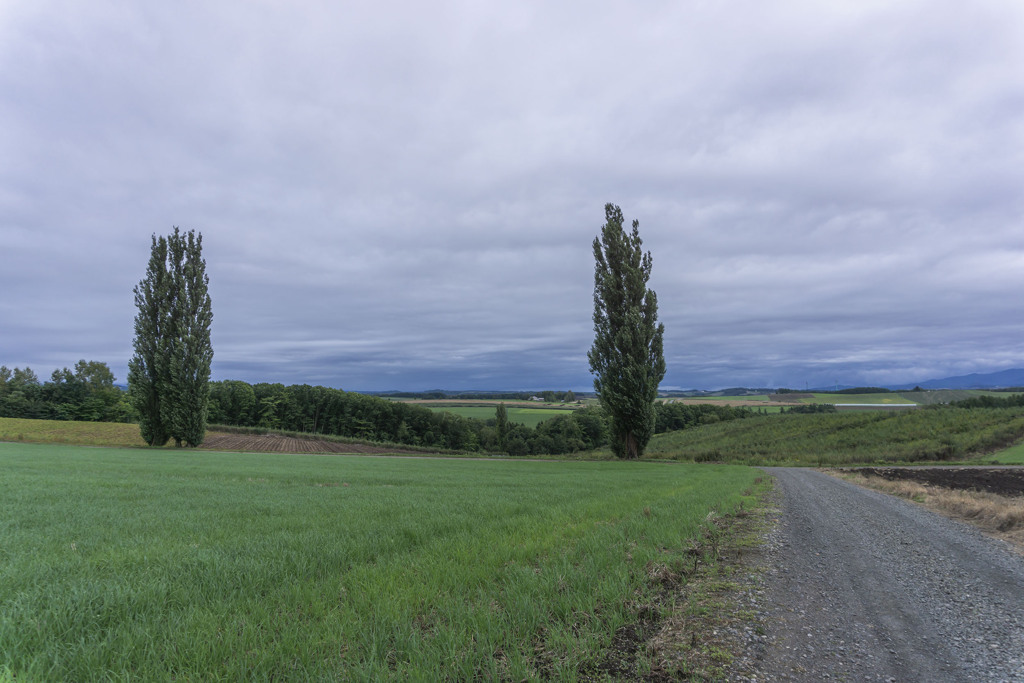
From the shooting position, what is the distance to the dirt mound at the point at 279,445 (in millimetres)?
49953

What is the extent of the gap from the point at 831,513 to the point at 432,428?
92.1m

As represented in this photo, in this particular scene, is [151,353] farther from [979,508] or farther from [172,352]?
[979,508]

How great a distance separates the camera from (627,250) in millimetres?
36375

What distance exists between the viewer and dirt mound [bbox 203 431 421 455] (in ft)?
164

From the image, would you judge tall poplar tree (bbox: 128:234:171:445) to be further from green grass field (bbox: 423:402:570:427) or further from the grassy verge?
green grass field (bbox: 423:402:570:427)

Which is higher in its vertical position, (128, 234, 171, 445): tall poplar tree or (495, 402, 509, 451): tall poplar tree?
(128, 234, 171, 445): tall poplar tree

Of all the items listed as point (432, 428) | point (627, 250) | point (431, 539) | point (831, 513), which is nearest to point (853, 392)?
point (432, 428)

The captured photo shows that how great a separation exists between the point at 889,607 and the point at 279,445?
201ft

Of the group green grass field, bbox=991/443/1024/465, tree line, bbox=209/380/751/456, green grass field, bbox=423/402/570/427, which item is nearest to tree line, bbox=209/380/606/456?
tree line, bbox=209/380/751/456

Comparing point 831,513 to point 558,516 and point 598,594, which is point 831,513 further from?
point 598,594

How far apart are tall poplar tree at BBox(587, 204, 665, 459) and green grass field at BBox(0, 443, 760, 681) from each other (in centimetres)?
2624

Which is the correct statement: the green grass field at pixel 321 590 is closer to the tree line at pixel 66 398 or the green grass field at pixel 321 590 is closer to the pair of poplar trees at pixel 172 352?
the pair of poplar trees at pixel 172 352

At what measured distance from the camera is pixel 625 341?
33844 mm

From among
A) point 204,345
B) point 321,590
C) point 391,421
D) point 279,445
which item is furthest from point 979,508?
point 391,421
